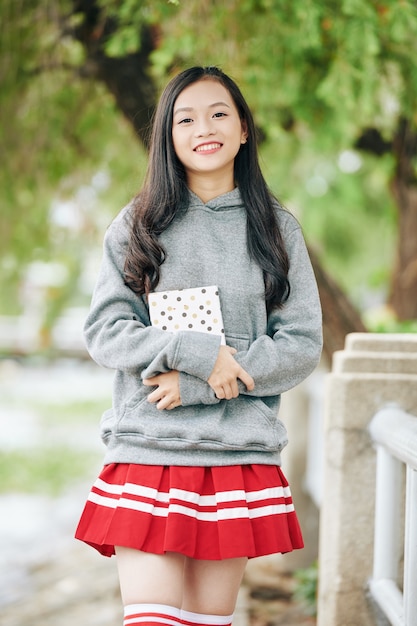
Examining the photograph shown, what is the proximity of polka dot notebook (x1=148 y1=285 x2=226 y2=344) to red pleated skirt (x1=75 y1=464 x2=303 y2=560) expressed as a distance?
0.32 meters

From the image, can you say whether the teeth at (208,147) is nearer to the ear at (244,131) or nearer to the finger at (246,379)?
the ear at (244,131)

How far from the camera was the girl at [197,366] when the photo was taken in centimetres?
201

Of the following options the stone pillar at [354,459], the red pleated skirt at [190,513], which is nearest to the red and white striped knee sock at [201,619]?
the red pleated skirt at [190,513]

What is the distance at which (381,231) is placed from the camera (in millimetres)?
9805

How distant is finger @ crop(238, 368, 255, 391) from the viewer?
2.02 metres

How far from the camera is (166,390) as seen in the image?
202cm

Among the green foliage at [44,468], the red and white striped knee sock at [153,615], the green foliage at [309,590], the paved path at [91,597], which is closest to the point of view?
the red and white striped knee sock at [153,615]

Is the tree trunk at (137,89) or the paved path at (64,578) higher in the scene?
the tree trunk at (137,89)

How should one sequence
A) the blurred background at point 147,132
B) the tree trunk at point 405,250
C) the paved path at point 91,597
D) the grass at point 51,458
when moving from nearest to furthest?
1. the blurred background at point 147,132
2. the paved path at point 91,597
3. the tree trunk at point 405,250
4. the grass at point 51,458

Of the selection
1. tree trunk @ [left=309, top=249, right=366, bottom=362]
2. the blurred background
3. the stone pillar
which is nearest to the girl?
the blurred background

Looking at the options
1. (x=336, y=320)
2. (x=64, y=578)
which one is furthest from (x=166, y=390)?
(x=64, y=578)

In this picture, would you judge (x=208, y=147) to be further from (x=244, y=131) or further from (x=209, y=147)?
(x=244, y=131)

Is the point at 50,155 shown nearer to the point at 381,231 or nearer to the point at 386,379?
the point at 386,379

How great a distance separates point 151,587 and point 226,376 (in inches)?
19.6
